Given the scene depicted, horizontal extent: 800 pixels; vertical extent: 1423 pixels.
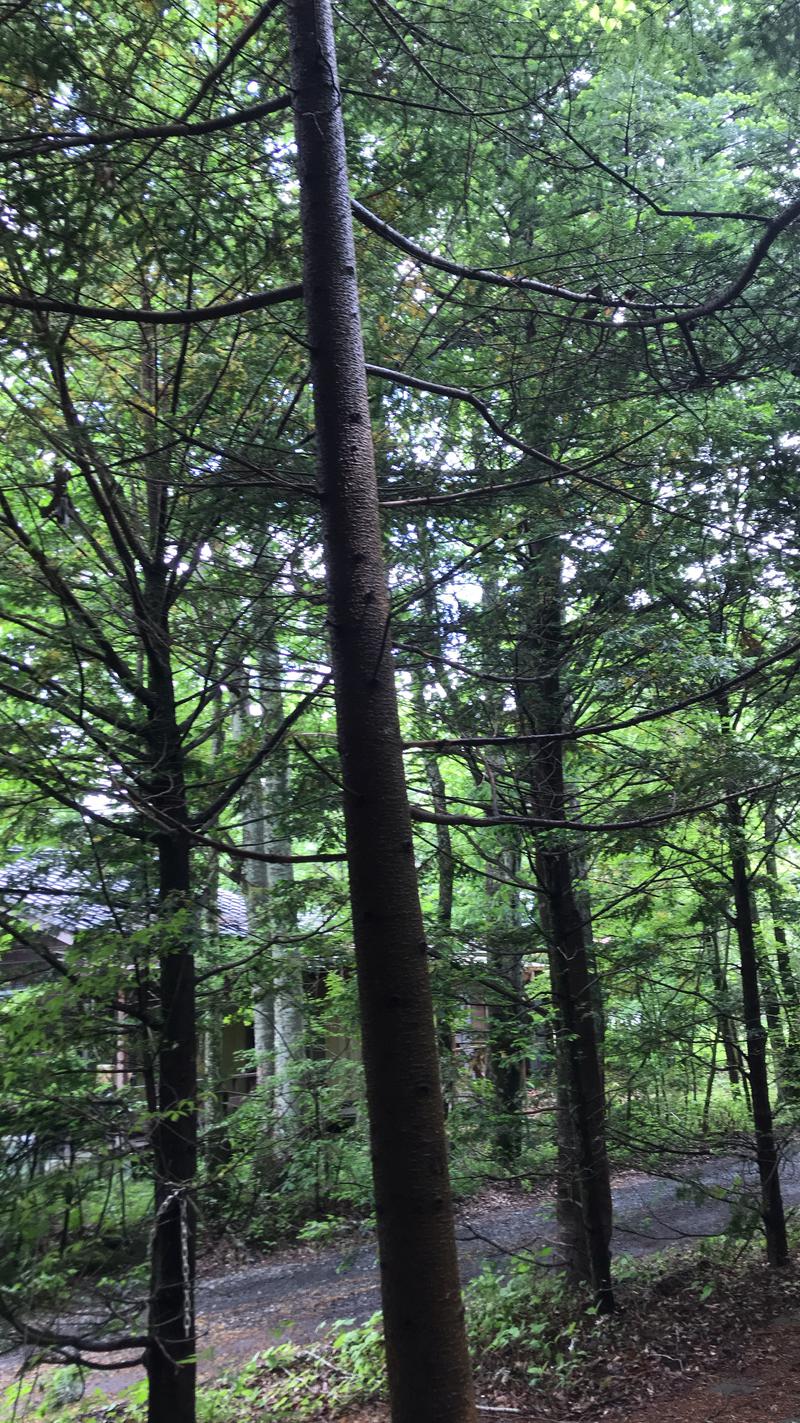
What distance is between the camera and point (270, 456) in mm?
4617

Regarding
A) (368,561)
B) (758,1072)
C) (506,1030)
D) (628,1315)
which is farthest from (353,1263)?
(368,561)

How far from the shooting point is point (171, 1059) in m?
5.26

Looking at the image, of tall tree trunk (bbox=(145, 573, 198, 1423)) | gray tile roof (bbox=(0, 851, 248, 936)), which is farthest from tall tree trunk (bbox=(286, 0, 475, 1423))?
gray tile roof (bbox=(0, 851, 248, 936))

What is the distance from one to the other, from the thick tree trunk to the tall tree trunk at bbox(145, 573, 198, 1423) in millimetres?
5092

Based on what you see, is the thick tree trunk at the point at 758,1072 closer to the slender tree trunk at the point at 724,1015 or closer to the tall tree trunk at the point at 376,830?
the slender tree trunk at the point at 724,1015

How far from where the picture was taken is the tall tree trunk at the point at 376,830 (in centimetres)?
250

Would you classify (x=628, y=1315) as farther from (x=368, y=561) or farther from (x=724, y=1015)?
(x=368, y=561)

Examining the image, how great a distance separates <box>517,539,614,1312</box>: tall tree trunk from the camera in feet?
24.6

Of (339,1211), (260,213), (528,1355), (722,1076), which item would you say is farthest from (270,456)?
(722,1076)

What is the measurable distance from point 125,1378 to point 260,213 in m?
10.2

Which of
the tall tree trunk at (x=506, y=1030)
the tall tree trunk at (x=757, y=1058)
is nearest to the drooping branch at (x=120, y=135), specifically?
the tall tree trunk at (x=506, y=1030)

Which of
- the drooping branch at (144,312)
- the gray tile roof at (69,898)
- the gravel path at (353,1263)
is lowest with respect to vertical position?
the gravel path at (353,1263)

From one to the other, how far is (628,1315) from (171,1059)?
525 centimetres

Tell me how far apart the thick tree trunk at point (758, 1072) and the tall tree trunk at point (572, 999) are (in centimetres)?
154
